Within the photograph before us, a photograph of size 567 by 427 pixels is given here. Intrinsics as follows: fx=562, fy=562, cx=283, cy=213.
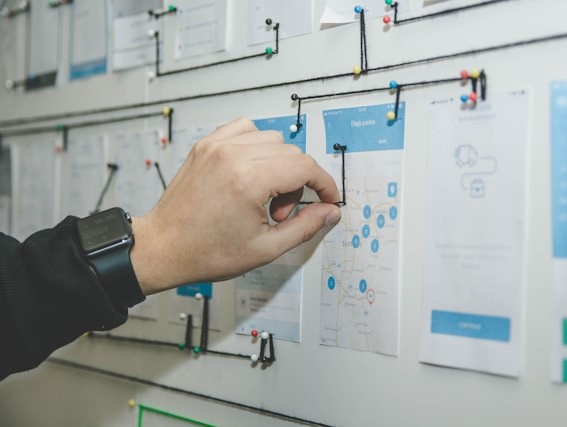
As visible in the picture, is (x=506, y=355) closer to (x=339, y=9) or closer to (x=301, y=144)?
(x=301, y=144)

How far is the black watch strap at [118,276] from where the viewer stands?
2.69 feet

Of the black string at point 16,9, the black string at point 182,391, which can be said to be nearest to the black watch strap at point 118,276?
the black string at point 182,391

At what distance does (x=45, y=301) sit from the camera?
82 cm

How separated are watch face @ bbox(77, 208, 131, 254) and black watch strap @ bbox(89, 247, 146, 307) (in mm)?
19

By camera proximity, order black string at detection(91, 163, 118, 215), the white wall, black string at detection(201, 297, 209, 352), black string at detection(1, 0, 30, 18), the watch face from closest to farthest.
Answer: the white wall
the watch face
black string at detection(201, 297, 209, 352)
black string at detection(91, 163, 118, 215)
black string at detection(1, 0, 30, 18)

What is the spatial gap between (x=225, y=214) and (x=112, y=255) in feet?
0.59

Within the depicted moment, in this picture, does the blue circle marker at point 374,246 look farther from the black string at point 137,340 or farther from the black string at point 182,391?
the black string at point 137,340

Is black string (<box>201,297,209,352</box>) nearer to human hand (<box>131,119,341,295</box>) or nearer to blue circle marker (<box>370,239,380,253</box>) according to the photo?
human hand (<box>131,119,341,295</box>)

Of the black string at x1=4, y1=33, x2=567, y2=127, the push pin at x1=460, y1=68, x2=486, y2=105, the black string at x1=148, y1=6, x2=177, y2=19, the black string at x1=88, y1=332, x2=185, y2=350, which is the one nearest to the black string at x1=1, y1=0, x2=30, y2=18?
the black string at x1=4, y1=33, x2=567, y2=127

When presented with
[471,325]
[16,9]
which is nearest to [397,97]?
[471,325]

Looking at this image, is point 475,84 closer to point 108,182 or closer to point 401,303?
point 401,303

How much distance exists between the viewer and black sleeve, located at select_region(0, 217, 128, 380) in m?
0.81

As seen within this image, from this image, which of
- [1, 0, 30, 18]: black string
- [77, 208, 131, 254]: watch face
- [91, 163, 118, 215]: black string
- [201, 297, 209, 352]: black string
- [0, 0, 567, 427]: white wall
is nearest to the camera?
→ [0, 0, 567, 427]: white wall

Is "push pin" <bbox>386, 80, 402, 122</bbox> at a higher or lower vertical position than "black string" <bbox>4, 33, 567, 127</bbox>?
lower
